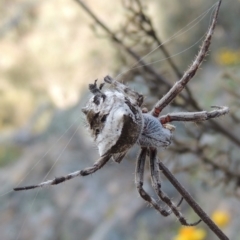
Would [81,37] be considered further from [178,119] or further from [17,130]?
[178,119]

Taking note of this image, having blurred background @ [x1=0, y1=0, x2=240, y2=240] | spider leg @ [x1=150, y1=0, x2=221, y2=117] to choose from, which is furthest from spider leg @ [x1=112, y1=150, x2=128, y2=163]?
blurred background @ [x1=0, y1=0, x2=240, y2=240]

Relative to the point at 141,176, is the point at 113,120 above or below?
above

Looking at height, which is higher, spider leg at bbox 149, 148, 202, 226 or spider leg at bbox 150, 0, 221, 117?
spider leg at bbox 150, 0, 221, 117

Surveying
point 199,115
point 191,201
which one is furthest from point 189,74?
point 191,201

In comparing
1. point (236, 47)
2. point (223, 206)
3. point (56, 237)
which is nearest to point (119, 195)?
point (56, 237)

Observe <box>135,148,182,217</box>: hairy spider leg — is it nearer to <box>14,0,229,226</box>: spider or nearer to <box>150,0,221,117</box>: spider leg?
<box>14,0,229,226</box>: spider

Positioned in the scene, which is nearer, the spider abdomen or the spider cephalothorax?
the spider cephalothorax

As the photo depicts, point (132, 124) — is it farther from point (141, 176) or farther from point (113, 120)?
point (141, 176)
